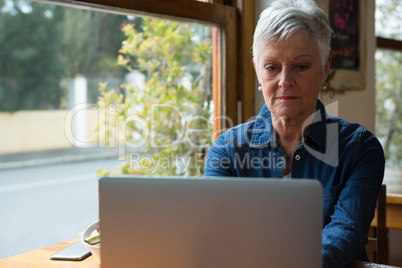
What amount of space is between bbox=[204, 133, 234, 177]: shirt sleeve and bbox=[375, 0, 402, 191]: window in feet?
9.54

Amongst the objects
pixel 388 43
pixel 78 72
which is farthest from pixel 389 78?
pixel 78 72

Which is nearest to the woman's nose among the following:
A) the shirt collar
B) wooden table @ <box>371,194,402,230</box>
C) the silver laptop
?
the shirt collar

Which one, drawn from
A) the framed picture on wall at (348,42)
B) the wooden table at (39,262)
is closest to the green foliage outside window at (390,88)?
the framed picture on wall at (348,42)

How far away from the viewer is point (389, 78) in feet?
15.7

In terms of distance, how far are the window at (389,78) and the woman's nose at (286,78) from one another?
9.58 ft

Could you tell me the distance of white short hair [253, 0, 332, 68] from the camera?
1.28 m

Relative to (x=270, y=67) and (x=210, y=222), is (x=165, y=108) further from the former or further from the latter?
(x=210, y=222)

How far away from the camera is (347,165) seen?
1286 millimetres

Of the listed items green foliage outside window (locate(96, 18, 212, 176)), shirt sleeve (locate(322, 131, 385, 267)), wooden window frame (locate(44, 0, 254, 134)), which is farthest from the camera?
green foliage outside window (locate(96, 18, 212, 176))

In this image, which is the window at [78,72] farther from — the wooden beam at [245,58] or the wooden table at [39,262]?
the wooden table at [39,262]

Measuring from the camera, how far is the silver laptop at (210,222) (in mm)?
708

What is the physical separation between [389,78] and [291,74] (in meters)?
3.91

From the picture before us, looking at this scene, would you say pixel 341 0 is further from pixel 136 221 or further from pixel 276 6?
pixel 136 221

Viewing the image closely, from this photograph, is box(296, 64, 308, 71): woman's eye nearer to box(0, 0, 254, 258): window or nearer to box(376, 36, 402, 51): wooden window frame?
box(0, 0, 254, 258): window
